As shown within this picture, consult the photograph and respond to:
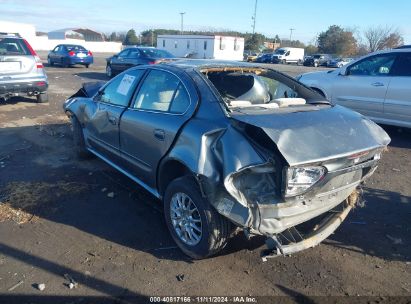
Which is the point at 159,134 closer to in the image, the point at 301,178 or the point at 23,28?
the point at 301,178

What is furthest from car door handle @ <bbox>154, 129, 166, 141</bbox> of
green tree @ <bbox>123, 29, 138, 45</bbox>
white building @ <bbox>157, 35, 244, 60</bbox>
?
green tree @ <bbox>123, 29, 138, 45</bbox>

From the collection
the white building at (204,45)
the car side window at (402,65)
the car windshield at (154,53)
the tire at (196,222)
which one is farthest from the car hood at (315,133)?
the white building at (204,45)

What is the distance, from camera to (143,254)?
3393 mm

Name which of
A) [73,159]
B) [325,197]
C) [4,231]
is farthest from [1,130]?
[325,197]

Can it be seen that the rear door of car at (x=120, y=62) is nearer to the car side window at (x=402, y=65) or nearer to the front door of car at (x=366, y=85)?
the front door of car at (x=366, y=85)

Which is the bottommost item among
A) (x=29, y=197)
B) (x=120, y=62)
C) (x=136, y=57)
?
(x=29, y=197)

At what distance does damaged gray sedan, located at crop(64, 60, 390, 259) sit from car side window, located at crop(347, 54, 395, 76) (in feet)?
12.8

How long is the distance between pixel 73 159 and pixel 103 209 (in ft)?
6.49

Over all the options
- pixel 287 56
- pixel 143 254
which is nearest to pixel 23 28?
pixel 287 56

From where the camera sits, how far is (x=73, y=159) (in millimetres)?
5883

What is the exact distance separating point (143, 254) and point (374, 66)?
617 cm

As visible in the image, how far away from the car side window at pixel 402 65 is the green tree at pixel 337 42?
7157cm

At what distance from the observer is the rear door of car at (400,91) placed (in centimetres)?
685

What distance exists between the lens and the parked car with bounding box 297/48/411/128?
691 centimetres
